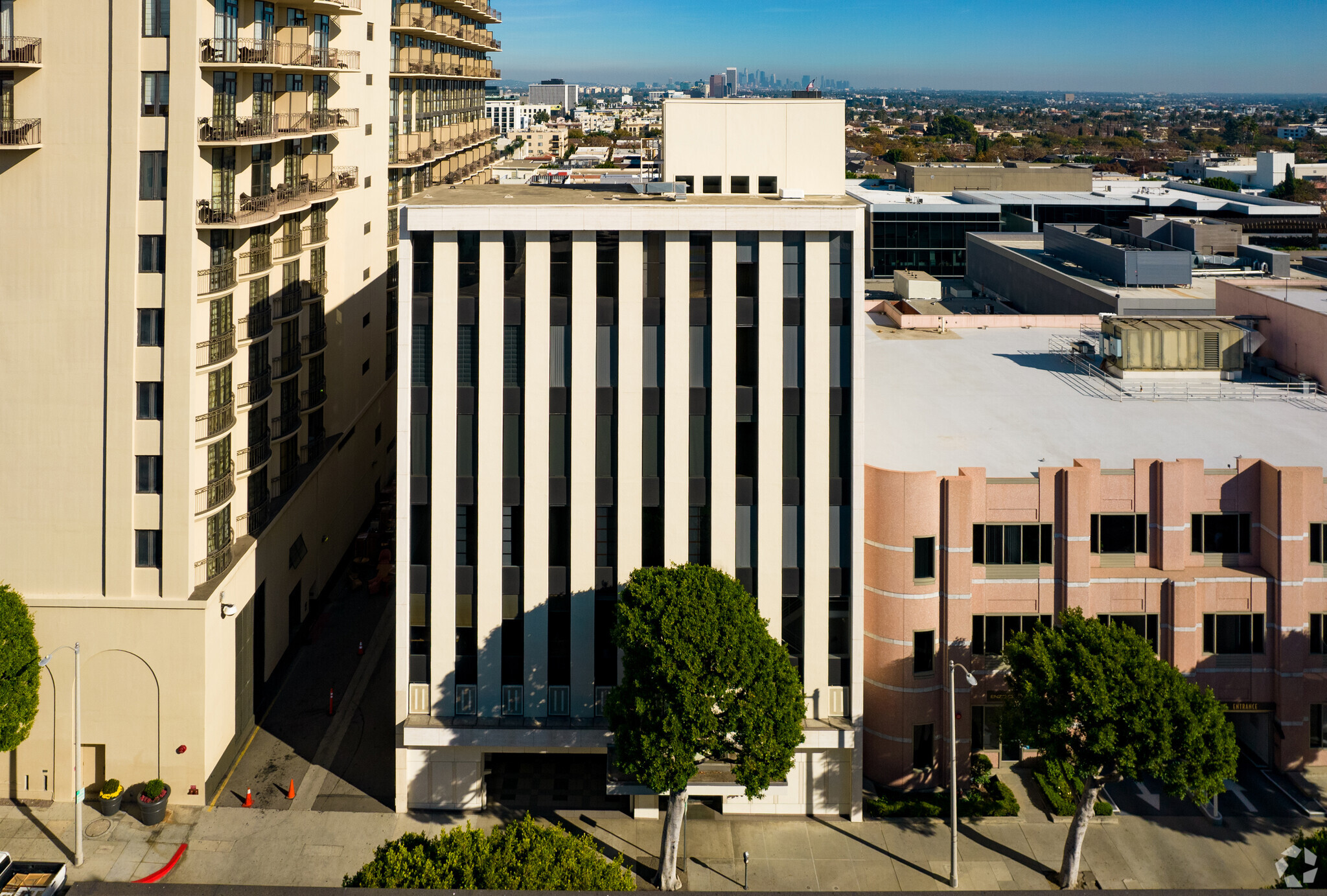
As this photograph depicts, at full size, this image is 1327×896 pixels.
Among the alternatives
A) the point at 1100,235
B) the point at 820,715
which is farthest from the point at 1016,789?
the point at 1100,235

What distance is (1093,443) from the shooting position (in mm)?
48812

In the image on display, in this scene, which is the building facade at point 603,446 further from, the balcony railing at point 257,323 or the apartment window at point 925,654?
the balcony railing at point 257,323

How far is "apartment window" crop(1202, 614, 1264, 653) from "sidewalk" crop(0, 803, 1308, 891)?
6.53m

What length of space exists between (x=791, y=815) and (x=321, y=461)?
33540 mm

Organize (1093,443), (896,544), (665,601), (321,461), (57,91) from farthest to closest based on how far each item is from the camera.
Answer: (321,461)
(1093,443)
(896,544)
(57,91)
(665,601)

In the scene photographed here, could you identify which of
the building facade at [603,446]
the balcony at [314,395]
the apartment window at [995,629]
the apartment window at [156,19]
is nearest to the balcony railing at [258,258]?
the balcony at [314,395]

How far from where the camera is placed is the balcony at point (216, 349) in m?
43.3

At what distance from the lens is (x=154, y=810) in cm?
4128

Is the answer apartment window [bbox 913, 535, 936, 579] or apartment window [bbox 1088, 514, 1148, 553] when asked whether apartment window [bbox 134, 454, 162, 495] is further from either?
apartment window [bbox 1088, 514, 1148, 553]

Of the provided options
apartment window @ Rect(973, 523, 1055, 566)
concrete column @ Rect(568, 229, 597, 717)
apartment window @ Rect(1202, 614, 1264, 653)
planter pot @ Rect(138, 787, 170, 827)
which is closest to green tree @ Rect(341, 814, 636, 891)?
concrete column @ Rect(568, 229, 597, 717)

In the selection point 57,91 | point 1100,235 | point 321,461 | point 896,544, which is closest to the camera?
point 57,91

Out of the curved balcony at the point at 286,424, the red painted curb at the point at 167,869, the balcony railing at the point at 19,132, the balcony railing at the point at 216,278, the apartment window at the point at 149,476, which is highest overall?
the balcony railing at the point at 19,132

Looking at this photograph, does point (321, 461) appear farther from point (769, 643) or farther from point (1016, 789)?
point (1016, 789)

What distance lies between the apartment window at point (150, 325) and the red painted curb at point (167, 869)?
18.5 metres
